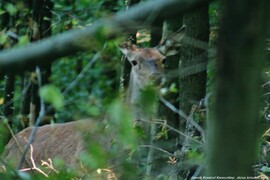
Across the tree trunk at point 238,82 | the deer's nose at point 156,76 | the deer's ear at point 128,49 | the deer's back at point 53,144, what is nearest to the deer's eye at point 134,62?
the deer's ear at point 128,49

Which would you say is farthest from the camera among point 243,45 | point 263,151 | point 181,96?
point 181,96

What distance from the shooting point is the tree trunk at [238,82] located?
57.4 inches

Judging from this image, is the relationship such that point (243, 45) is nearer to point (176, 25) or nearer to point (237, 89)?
point (237, 89)

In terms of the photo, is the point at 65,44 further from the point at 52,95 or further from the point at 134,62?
the point at 134,62

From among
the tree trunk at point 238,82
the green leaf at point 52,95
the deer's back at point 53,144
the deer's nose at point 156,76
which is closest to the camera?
the tree trunk at point 238,82

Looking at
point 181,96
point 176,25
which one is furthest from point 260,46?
point 176,25

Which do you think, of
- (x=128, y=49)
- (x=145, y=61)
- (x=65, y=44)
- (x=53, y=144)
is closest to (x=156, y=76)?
(x=128, y=49)

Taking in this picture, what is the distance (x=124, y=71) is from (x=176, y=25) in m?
0.98

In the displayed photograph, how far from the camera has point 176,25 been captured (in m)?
7.96

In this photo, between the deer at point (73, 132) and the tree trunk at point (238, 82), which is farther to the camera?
the deer at point (73, 132)

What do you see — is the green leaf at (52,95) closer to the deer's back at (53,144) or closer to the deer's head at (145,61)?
the deer's head at (145,61)

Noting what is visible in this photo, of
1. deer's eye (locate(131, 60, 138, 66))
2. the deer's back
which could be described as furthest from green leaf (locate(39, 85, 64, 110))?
deer's eye (locate(131, 60, 138, 66))

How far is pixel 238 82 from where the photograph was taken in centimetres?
148

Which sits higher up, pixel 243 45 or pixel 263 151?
pixel 243 45
